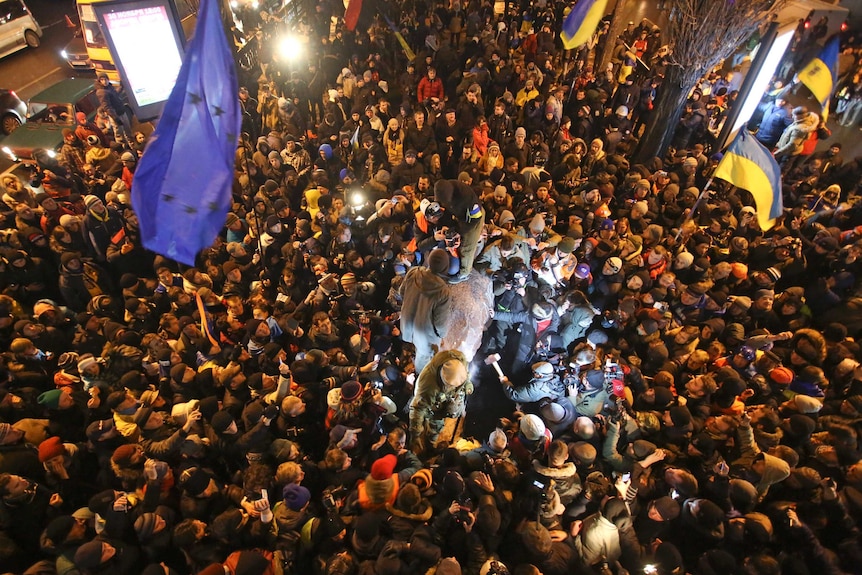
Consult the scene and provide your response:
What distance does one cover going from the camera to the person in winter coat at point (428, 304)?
180 inches

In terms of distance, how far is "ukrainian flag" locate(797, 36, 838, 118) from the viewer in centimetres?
782

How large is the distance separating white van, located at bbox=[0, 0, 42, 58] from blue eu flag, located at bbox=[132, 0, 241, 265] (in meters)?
18.9

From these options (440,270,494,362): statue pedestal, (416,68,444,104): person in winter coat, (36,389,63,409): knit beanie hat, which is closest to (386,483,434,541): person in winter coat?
(440,270,494,362): statue pedestal

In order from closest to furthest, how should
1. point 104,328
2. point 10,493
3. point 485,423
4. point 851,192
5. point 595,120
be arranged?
point 10,493 → point 104,328 → point 485,423 → point 851,192 → point 595,120

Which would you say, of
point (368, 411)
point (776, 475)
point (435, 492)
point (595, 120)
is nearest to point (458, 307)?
point (368, 411)

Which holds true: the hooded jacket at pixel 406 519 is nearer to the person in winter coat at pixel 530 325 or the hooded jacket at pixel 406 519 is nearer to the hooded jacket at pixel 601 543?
the hooded jacket at pixel 601 543

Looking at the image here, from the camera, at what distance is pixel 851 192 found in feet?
27.9

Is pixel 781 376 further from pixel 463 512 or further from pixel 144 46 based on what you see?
pixel 144 46

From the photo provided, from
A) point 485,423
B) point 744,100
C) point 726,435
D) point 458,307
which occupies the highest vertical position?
point 744,100

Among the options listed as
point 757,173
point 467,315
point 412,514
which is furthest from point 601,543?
point 757,173

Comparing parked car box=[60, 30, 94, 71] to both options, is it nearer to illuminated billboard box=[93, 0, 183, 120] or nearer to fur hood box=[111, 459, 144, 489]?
illuminated billboard box=[93, 0, 183, 120]

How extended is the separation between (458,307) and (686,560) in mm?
3229

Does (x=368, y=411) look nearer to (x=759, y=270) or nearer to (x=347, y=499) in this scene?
(x=347, y=499)

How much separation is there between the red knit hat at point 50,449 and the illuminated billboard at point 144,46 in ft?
20.3
